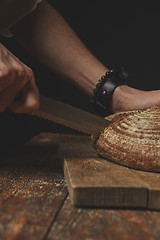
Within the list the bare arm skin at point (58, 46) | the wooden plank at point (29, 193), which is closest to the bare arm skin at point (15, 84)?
the wooden plank at point (29, 193)

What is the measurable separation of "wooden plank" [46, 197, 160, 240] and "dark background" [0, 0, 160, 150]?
1.87 metres

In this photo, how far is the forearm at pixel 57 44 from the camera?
1.73m

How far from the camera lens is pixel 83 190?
32.8 inches

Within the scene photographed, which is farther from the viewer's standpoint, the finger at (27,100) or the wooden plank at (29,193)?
the finger at (27,100)

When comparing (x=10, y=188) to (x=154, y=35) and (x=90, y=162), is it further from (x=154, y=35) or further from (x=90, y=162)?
(x=154, y=35)

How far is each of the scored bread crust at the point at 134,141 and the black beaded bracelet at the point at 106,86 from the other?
1.07 ft

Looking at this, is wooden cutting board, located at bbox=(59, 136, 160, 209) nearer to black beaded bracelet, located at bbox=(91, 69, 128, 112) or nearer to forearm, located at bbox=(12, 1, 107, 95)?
black beaded bracelet, located at bbox=(91, 69, 128, 112)

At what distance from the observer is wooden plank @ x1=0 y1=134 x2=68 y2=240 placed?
0.71 m

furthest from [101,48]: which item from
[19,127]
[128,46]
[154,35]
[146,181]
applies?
[146,181]

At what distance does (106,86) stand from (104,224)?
3.21 ft

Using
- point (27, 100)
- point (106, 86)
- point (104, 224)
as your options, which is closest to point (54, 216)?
point (104, 224)

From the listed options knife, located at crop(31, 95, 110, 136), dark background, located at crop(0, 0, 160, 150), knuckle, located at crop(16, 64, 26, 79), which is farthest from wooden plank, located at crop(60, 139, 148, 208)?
dark background, located at crop(0, 0, 160, 150)

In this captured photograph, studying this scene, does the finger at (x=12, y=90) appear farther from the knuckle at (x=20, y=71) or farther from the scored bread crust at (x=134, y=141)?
the scored bread crust at (x=134, y=141)

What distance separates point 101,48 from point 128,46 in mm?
279
